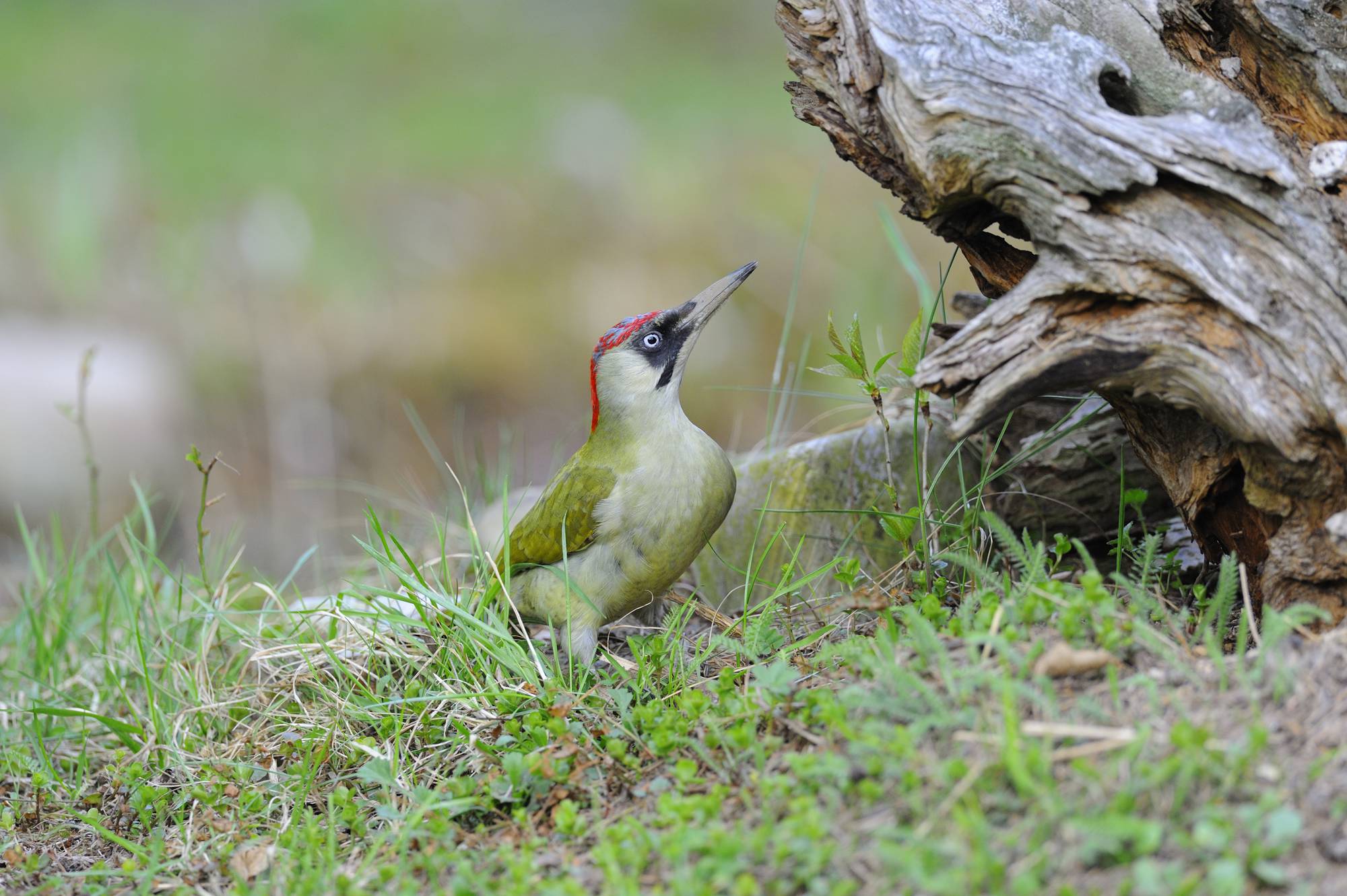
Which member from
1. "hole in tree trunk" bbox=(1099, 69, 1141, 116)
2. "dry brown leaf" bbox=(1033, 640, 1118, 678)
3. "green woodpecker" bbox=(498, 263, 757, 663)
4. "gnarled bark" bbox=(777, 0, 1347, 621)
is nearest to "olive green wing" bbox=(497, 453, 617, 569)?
"green woodpecker" bbox=(498, 263, 757, 663)

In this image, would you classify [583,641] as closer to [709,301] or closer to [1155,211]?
[709,301]

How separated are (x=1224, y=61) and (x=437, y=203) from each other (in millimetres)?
7687

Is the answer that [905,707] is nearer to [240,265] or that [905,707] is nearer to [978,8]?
[978,8]

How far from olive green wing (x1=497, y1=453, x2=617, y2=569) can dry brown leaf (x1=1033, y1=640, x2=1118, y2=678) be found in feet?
5.79

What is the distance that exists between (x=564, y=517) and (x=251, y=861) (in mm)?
1440

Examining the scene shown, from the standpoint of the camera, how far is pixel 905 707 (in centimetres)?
255

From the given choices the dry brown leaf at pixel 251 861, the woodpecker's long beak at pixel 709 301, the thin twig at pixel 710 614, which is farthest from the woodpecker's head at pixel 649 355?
the dry brown leaf at pixel 251 861

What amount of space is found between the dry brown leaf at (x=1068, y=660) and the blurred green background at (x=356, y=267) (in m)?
4.02

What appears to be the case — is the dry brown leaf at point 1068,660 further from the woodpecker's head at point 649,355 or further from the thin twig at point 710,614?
the woodpecker's head at point 649,355

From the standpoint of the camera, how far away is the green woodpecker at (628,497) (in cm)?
384

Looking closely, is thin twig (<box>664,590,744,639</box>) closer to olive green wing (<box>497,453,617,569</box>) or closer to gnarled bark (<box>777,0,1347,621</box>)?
olive green wing (<box>497,453,617,569</box>)

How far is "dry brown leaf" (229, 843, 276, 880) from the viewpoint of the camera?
2.99 m

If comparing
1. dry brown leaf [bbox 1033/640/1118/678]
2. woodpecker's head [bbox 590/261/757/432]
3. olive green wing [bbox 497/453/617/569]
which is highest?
woodpecker's head [bbox 590/261/757/432]

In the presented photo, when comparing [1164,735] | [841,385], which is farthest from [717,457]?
[841,385]
